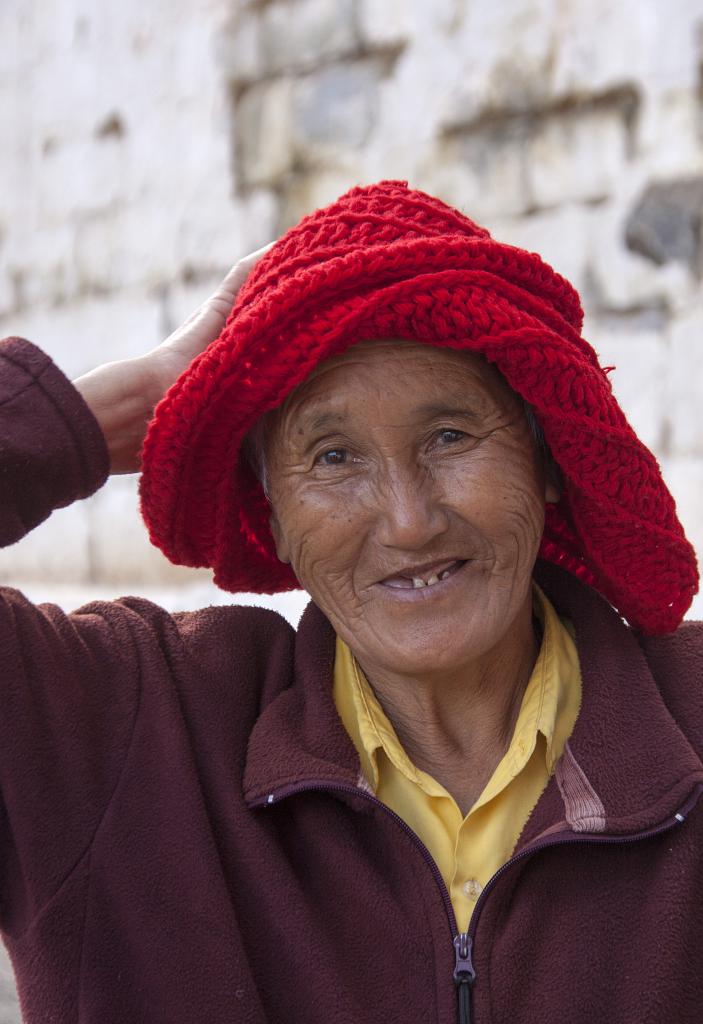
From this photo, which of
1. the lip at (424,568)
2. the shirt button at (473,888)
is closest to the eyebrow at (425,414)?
the lip at (424,568)

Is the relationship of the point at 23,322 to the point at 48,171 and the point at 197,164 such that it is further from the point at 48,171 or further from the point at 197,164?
the point at 197,164

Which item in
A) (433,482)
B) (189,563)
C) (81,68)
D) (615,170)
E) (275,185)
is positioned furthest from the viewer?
(81,68)

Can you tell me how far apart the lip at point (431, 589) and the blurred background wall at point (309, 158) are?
49.1 inches

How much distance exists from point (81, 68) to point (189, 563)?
2.75 m

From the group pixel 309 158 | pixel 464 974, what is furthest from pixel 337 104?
pixel 464 974

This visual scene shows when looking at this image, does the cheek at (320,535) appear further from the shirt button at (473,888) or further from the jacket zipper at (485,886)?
the shirt button at (473,888)

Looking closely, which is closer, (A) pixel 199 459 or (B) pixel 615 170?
(A) pixel 199 459

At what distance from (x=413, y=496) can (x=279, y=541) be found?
30cm

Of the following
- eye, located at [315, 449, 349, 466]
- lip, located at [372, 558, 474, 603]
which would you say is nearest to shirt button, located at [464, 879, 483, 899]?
lip, located at [372, 558, 474, 603]

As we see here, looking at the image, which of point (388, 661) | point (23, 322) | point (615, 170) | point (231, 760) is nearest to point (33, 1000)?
point (231, 760)

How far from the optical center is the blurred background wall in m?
3.07

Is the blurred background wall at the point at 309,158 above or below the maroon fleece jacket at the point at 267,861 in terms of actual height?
above

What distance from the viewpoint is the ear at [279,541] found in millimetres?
1937

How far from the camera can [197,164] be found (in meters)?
3.95
